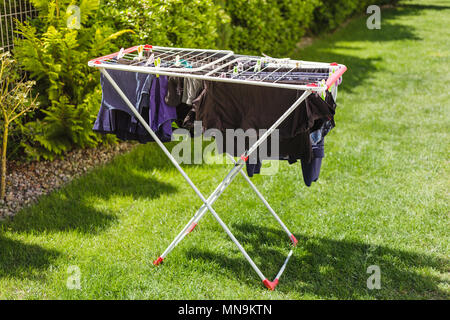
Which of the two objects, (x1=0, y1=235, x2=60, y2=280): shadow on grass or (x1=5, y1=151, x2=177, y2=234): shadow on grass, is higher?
(x1=5, y1=151, x2=177, y2=234): shadow on grass

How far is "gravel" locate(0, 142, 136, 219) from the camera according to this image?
174 inches

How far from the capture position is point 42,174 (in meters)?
4.85

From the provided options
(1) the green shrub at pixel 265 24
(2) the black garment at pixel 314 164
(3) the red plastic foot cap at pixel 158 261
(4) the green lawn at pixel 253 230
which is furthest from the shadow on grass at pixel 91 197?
(1) the green shrub at pixel 265 24

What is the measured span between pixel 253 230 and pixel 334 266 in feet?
2.40

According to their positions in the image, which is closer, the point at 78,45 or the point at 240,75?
the point at 240,75

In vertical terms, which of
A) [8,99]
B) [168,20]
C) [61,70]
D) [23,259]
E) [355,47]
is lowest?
[23,259]

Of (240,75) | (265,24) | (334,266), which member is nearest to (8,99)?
(240,75)

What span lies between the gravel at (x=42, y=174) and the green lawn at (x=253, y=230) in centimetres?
17

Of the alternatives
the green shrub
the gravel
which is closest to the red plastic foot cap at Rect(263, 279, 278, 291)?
the gravel

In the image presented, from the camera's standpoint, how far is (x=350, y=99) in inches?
298

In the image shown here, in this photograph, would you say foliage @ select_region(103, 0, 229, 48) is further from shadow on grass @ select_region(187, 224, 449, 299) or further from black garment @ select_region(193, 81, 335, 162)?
shadow on grass @ select_region(187, 224, 449, 299)

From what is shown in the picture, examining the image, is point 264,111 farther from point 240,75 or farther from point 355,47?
point 355,47

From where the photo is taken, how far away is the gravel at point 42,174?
4.41 metres
